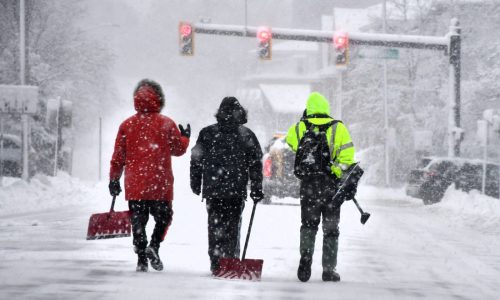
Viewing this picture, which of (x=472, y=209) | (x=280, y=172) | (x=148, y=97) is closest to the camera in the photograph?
(x=148, y=97)

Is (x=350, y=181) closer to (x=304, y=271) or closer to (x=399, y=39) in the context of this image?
(x=304, y=271)

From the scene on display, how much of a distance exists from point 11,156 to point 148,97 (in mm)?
25537

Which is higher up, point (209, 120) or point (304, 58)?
point (304, 58)

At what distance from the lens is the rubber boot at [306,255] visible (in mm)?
8242

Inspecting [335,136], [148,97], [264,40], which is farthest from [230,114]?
[264,40]

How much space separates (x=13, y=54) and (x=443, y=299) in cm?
3193

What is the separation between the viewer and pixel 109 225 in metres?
8.44

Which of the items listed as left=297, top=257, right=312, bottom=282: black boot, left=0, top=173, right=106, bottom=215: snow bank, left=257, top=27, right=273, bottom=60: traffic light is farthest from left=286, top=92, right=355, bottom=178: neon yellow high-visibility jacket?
left=257, top=27, right=273, bottom=60: traffic light

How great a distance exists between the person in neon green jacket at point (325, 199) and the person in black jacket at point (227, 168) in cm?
47

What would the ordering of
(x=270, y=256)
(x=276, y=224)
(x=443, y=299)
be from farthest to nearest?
(x=276, y=224), (x=270, y=256), (x=443, y=299)

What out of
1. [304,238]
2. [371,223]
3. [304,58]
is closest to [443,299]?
[304,238]

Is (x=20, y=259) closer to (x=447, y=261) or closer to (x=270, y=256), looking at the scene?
(x=270, y=256)

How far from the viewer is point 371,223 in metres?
17.3

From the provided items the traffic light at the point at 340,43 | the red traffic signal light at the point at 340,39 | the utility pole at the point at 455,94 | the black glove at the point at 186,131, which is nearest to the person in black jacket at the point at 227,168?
the black glove at the point at 186,131
